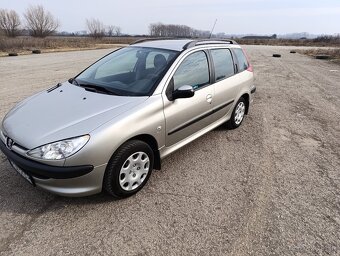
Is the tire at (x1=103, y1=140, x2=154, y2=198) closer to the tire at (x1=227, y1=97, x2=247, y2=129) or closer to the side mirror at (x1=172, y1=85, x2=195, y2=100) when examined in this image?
the side mirror at (x1=172, y1=85, x2=195, y2=100)

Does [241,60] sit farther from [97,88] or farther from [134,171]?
[134,171]

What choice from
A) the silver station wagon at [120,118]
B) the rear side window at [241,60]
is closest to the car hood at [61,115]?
the silver station wagon at [120,118]

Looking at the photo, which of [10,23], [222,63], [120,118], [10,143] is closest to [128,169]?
[120,118]

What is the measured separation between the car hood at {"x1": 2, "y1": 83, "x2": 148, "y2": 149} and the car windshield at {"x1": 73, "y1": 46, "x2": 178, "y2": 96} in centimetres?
19

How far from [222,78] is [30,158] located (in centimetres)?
308

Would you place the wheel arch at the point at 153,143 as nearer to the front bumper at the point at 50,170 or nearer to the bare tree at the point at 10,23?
the front bumper at the point at 50,170

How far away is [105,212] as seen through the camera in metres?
2.96

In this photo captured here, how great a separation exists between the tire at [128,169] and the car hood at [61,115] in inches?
15.4

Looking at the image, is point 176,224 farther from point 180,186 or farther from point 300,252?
point 300,252

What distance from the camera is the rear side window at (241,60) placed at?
5.25 meters

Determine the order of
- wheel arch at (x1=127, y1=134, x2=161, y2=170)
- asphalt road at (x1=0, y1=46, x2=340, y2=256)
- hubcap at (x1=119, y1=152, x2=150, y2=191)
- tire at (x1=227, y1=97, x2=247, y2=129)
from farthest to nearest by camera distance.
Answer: tire at (x1=227, y1=97, x2=247, y2=129)
wheel arch at (x1=127, y1=134, x2=161, y2=170)
hubcap at (x1=119, y1=152, x2=150, y2=191)
asphalt road at (x1=0, y1=46, x2=340, y2=256)

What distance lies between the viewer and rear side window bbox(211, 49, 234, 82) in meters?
4.44

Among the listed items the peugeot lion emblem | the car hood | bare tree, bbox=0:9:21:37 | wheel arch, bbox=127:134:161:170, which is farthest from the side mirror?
bare tree, bbox=0:9:21:37

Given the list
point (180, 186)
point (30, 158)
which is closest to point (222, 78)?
point (180, 186)
